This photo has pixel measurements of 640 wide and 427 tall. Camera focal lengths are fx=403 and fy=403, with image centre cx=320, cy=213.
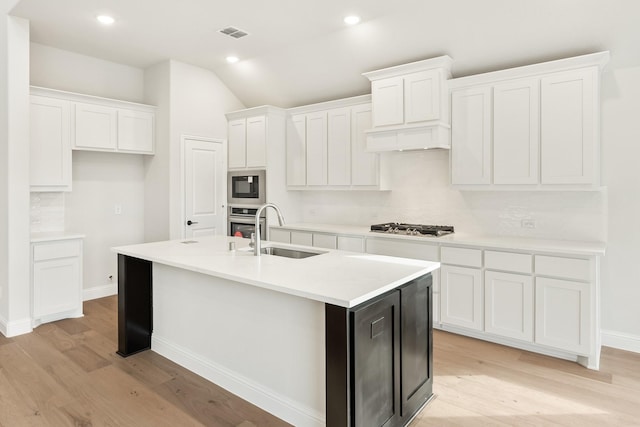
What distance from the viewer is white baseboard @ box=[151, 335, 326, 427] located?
2.31 meters

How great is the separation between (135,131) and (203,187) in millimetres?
1064

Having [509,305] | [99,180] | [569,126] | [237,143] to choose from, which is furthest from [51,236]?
[569,126]

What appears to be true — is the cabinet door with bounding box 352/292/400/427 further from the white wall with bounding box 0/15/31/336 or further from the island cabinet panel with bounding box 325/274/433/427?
the white wall with bounding box 0/15/31/336

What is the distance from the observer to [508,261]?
3.41 metres

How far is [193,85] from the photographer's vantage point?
206 inches

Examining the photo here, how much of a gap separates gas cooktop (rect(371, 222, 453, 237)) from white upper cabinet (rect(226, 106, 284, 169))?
1.85 meters

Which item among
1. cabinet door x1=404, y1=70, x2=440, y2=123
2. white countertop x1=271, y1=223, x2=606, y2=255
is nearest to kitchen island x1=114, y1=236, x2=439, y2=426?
white countertop x1=271, y1=223, x2=606, y2=255

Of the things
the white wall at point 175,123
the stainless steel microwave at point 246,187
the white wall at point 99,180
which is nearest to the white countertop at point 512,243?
the stainless steel microwave at point 246,187

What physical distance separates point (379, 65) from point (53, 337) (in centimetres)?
422

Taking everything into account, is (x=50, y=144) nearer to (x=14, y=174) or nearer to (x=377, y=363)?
(x=14, y=174)

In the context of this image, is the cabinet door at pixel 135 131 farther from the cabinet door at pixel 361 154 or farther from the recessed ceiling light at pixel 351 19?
the recessed ceiling light at pixel 351 19

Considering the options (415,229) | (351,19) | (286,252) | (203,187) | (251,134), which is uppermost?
(351,19)

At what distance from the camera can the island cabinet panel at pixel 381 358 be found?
192 centimetres

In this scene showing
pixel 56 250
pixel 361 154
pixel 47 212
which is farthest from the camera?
pixel 361 154
